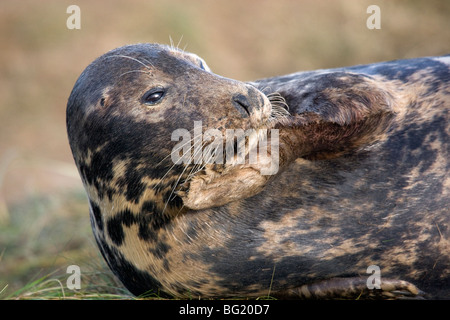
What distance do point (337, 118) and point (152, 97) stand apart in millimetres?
880

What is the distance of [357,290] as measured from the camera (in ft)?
8.98

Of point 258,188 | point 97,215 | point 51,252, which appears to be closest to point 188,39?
point 51,252

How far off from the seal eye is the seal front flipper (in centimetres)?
113

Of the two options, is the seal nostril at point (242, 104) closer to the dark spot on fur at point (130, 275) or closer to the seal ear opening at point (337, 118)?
the seal ear opening at point (337, 118)

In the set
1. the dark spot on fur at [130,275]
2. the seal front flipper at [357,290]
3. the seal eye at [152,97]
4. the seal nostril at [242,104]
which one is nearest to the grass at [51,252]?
the dark spot on fur at [130,275]

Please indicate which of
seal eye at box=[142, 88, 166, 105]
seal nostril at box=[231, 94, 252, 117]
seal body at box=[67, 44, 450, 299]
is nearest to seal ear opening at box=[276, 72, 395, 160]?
seal body at box=[67, 44, 450, 299]

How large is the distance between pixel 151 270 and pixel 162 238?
194 millimetres

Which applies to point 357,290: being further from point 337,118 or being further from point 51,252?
point 51,252

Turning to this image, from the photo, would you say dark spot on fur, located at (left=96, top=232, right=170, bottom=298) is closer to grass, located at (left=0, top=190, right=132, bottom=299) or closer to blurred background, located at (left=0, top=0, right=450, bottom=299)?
grass, located at (left=0, top=190, right=132, bottom=299)

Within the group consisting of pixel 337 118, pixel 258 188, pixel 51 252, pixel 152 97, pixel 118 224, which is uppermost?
pixel 152 97

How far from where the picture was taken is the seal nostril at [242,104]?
2645 mm

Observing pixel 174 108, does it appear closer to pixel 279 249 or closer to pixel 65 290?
pixel 279 249

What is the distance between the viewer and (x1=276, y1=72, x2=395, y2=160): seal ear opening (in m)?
2.81

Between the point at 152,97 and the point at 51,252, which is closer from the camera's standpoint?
the point at 152,97
